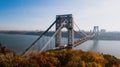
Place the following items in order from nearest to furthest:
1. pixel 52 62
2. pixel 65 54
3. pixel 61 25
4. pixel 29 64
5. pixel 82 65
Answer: pixel 82 65 → pixel 29 64 → pixel 52 62 → pixel 65 54 → pixel 61 25

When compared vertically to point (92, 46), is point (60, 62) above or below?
above

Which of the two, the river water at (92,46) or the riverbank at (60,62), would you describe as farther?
the river water at (92,46)

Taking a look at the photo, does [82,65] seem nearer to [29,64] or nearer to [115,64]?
[29,64]

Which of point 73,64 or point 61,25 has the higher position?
point 61,25

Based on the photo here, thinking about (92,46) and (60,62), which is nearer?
(60,62)

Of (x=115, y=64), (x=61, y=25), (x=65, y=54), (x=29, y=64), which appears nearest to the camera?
(x=29, y=64)

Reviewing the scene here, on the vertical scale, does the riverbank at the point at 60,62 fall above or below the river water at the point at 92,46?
above

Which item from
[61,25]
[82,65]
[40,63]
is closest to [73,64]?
[82,65]

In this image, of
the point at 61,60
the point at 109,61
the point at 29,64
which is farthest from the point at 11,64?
the point at 109,61

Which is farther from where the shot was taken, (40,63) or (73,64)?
(40,63)

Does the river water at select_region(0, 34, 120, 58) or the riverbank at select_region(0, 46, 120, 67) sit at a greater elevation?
the riverbank at select_region(0, 46, 120, 67)

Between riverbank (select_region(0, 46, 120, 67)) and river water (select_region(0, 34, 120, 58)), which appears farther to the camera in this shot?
river water (select_region(0, 34, 120, 58))
